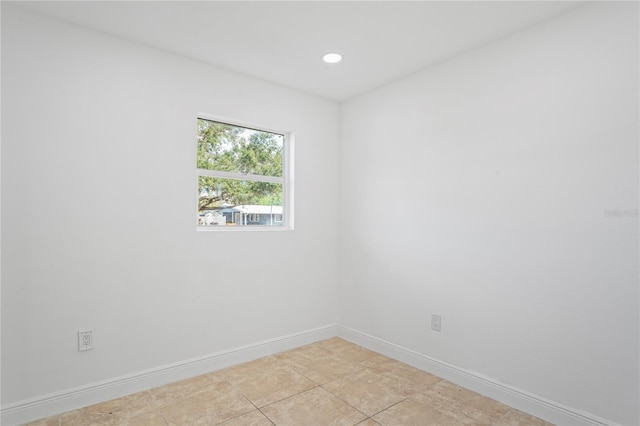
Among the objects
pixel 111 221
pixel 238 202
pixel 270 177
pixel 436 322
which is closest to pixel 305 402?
pixel 436 322

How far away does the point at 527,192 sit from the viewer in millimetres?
2260

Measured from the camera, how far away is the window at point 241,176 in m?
2.89

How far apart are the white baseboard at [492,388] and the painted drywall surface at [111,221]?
3.43ft

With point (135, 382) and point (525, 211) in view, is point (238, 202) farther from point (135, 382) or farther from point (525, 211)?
point (525, 211)

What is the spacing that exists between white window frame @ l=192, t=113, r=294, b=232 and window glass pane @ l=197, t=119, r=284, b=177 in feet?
0.12

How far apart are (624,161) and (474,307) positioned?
4.18ft

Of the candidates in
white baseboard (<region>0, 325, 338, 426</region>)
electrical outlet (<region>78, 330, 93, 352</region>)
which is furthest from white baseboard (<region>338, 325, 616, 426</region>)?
electrical outlet (<region>78, 330, 93, 352</region>)

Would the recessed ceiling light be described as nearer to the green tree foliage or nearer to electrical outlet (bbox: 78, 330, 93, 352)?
the green tree foliage

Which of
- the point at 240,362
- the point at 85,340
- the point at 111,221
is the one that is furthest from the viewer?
the point at 240,362

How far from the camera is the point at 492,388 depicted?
238cm

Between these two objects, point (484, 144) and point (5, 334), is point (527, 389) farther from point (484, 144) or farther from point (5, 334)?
point (5, 334)

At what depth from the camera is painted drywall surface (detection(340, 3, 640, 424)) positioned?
1911mm

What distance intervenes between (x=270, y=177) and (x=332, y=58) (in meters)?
1.19

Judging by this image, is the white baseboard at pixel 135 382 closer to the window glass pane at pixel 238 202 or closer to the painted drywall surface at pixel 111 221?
the painted drywall surface at pixel 111 221
